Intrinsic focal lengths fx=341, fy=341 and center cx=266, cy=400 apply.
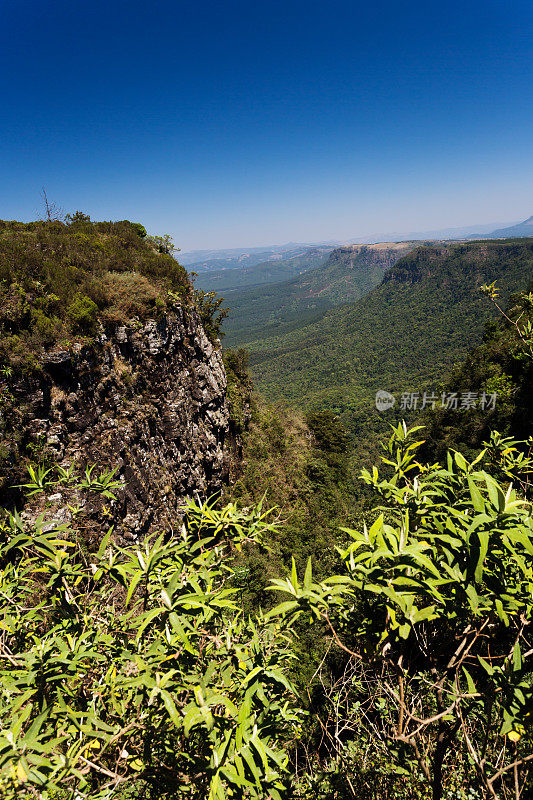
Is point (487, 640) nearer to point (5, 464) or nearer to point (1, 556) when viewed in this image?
point (1, 556)

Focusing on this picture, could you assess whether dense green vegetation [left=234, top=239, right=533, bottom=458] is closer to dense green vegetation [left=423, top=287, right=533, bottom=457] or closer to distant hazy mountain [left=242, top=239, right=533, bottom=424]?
distant hazy mountain [left=242, top=239, right=533, bottom=424]

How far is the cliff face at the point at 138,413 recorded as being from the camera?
10039 millimetres

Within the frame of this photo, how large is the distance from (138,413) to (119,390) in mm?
1055

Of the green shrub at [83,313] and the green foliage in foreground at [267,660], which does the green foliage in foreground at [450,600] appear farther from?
the green shrub at [83,313]

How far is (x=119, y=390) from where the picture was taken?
39.2 feet

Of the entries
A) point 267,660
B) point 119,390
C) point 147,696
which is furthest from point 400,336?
point 147,696

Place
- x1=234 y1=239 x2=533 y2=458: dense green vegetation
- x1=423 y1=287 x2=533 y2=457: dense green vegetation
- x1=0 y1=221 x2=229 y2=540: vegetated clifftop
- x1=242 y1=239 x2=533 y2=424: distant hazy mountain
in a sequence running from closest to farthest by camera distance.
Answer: x1=0 y1=221 x2=229 y2=540: vegetated clifftop < x1=423 y1=287 x2=533 y2=457: dense green vegetation < x1=234 y1=239 x2=533 y2=458: dense green vegetation < x1=242 y1=239 x2=533 y2=424: distant hazy mountain

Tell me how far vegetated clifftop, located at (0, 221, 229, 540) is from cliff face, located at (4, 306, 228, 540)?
0.03 metres

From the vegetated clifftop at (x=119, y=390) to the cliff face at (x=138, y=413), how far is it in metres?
0.03

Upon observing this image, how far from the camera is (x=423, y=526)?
168 cm

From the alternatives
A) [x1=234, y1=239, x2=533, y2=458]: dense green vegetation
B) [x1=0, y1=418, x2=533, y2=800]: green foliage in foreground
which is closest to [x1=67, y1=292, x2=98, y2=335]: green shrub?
[x1=0, y1=418, x2=533, y2=800]: green foliage in foreground

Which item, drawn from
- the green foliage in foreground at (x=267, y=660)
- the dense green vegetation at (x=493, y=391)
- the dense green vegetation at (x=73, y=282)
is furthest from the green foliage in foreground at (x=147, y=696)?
the dense green vegetation at (x=493, y=391)

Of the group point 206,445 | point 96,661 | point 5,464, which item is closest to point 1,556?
point 96,661

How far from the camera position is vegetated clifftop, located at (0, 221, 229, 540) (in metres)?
9.59
